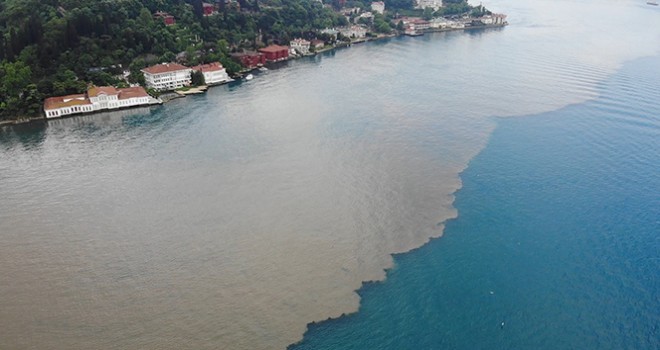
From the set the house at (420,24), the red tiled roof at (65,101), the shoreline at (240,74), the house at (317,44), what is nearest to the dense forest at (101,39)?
the shoreline at (240,74)

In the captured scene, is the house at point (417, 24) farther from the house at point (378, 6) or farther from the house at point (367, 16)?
the house at point (378, 6)

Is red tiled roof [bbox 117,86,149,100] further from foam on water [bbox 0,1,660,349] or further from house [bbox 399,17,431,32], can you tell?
house [bbox 399,17,431,32]

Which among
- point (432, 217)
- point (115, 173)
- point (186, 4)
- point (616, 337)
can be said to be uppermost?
point (186, 4)

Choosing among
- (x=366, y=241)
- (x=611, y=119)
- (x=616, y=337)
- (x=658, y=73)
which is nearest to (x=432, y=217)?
(x=366, y=241)

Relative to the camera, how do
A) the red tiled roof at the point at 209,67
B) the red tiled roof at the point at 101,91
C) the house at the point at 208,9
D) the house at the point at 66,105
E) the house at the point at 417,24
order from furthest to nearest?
1. the house at the point at 417,24
2. the house at the point at 208,9
3. the red tiled roof at the point at 209,67
4. the red tiled roof at the point at 101,91
5. the house at the point at 66,105

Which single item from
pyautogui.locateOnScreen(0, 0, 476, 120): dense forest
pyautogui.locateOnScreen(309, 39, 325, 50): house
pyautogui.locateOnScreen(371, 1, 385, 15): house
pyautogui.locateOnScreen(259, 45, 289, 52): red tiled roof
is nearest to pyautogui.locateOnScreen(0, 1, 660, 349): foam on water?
pyautogui.locateOnScreen(0, 0, 476, 120): dense forest

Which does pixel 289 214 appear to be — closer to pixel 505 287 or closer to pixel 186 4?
pixel 505 287

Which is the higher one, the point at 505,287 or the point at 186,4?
the point at 186,4
